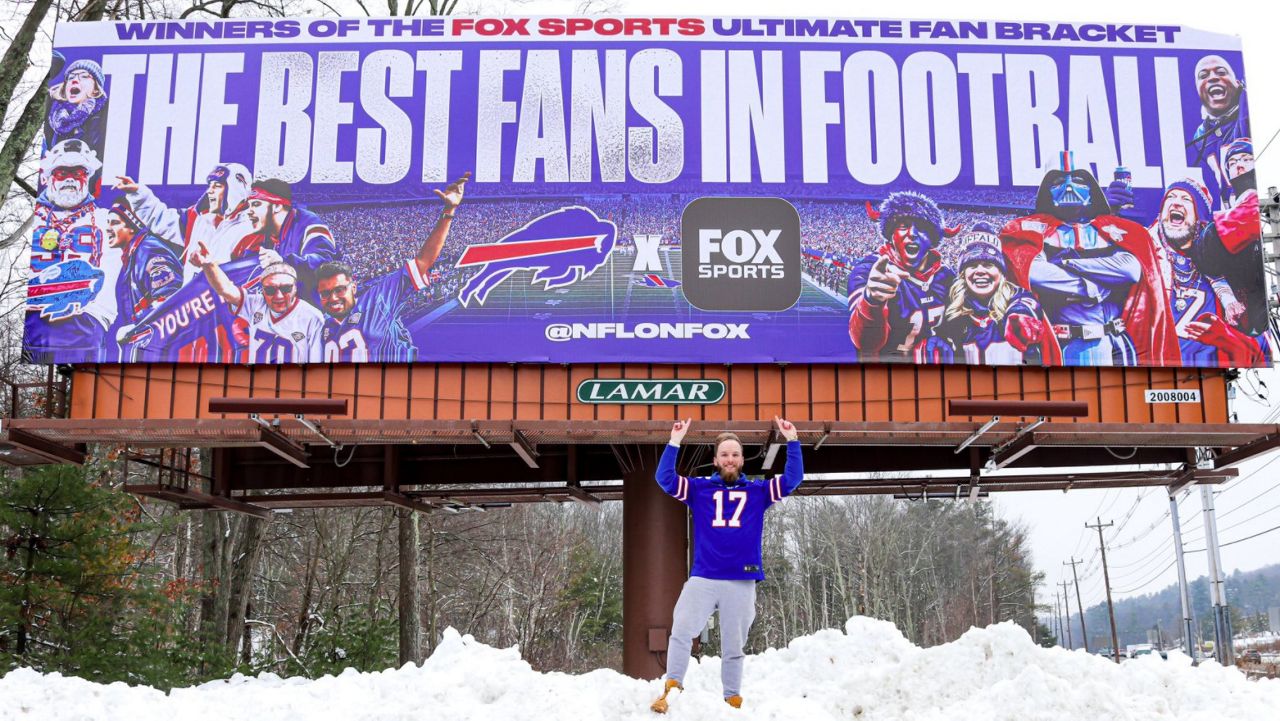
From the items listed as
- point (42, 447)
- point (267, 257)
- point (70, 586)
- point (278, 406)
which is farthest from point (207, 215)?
point (70, 586)

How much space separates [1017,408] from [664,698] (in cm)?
705

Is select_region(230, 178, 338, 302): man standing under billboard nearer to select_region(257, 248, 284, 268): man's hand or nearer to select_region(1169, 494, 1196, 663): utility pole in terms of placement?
select_region(257, 248, 284, 268): man's hand

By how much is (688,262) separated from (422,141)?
3637 millimetres

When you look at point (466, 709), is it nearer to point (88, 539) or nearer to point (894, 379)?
point (894, 379)

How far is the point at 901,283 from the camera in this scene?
47.0 ft

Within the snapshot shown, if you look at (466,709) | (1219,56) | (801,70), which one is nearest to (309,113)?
(801,70)

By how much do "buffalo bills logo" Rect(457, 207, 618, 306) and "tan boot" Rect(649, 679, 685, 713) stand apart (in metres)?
6.93

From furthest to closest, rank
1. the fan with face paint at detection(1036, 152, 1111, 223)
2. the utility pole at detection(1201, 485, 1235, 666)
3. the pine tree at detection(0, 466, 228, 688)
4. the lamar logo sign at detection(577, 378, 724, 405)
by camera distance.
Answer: the utility pole at detection(1201, 485, 1235, 666), the pine tree at detection(0, 466, 228, 688), the fan with face paint at detection(1036, 152, 1111, 223), the lamar logo sign at detection(577, 378, 724, 405)

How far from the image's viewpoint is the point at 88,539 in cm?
1614

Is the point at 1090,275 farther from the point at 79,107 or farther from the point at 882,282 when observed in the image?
the point at 79,107

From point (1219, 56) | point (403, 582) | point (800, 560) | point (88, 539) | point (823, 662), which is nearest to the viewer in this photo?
point (823, 662)

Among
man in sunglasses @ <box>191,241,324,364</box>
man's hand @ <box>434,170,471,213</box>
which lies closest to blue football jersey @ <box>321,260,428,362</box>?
man in sunglasses @ <box>191,241,324,364</box>

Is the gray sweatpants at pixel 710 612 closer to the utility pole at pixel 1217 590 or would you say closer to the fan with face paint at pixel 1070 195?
the fan with face paint at pixel 1070 195

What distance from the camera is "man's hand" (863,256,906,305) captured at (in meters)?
14.3
